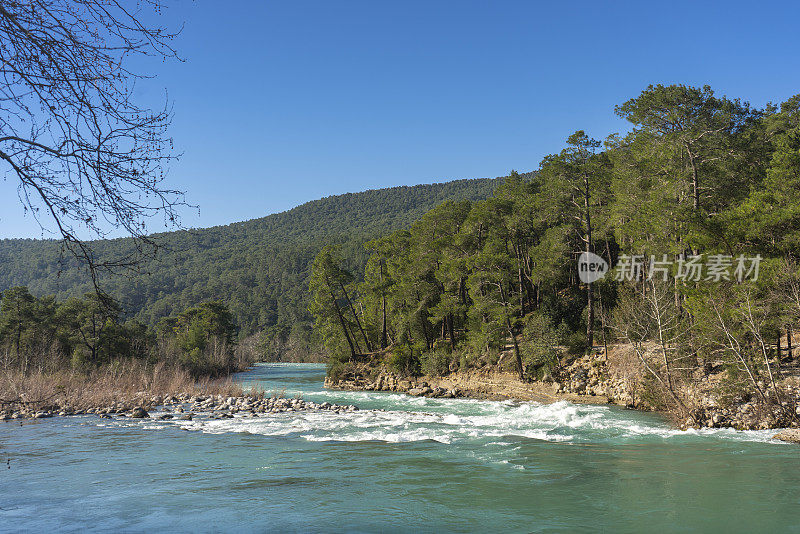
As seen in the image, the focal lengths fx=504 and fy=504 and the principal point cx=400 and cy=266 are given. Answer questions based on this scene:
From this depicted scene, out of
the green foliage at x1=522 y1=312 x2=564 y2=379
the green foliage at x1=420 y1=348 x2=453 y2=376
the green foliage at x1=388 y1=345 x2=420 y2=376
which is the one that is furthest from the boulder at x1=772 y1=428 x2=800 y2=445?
the green foliage at x1=388 y1=345 x2=420 y2=376

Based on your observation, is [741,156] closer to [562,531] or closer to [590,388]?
[590,388]

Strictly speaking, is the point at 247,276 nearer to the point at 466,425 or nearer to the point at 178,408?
the point at 178,408

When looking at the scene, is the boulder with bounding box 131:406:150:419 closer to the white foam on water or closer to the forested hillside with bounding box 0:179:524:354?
the white foam on water

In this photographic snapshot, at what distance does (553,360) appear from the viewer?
28.6 metres

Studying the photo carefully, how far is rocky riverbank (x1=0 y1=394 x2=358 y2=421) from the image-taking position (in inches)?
810

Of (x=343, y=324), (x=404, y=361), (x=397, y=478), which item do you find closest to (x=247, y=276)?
(x=343, y=324)

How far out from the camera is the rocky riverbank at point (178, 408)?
20.6 m

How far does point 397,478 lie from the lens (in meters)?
10.5

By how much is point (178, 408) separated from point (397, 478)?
1535cm

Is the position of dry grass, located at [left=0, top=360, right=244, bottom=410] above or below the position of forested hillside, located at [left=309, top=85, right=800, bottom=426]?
below

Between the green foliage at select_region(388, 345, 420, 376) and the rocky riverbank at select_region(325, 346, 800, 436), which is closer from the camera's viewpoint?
the rocky riverbank at select_region(325, 346, 800, 436)

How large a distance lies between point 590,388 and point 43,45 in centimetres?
2664

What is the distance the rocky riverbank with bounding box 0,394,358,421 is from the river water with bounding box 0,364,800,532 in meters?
2.82

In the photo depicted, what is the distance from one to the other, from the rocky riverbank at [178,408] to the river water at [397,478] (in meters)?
2.82
